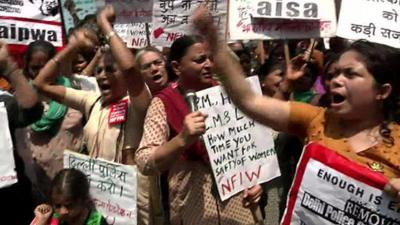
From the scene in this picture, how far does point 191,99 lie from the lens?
3.67 m

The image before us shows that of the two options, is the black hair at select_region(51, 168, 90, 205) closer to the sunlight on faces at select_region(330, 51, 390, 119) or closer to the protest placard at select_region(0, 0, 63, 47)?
the sunlight on faces at select_region(330, 51, 390, 119)

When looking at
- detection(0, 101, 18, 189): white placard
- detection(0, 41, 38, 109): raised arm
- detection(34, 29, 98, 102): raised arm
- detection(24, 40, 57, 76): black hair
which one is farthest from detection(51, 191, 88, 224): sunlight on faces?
detection(24, 40, 57, 76): black hair

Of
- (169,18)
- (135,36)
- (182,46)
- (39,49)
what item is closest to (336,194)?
(182,46)

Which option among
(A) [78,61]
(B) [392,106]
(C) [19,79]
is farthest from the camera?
(A) [78,61]

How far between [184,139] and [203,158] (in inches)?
16.9

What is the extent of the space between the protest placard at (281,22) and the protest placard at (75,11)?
1.57 metres

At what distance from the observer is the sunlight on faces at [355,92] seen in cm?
277

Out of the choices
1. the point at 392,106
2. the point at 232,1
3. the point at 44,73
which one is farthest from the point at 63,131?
the point at 392,106

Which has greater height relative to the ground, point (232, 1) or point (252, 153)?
point (232, 1)

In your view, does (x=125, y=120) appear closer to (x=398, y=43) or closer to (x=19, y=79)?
(x=19, y=79)

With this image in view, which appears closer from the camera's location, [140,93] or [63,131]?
[140,93]

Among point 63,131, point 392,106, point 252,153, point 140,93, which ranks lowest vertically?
point 63,131

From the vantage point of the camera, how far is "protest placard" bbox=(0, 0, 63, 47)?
20.5 ft

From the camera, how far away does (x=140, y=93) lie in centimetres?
396
